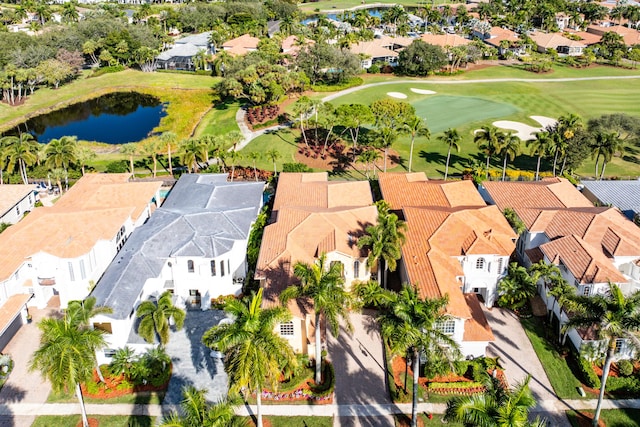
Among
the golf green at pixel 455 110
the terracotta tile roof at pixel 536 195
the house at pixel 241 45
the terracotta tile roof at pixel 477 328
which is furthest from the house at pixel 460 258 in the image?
the house at pixel 241 45

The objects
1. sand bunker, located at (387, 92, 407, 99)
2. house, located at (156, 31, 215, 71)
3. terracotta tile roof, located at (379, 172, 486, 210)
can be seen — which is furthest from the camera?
house, located at (156, 31, 215, 71)

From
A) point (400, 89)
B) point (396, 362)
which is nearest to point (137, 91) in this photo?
point (400, 89)

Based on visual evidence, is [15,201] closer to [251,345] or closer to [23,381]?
[23,381]

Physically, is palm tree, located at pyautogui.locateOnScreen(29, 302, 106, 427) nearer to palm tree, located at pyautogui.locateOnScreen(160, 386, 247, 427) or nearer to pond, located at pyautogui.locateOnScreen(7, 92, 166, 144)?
palm tree, located at pyautogui.locateOnScreen(160, 386, 247, 427)

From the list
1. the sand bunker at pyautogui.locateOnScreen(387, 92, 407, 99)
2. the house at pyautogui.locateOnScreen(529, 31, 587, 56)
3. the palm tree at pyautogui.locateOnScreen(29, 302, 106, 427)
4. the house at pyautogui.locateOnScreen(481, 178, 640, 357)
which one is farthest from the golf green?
the palm tree at pyautogui.locateOnScreen(29, 302, 106, 427)

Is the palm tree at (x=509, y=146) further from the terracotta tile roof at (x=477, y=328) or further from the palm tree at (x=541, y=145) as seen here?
the terracotta tile roof at (x=477, y=328)

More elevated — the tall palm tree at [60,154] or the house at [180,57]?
the house at [180,57]
